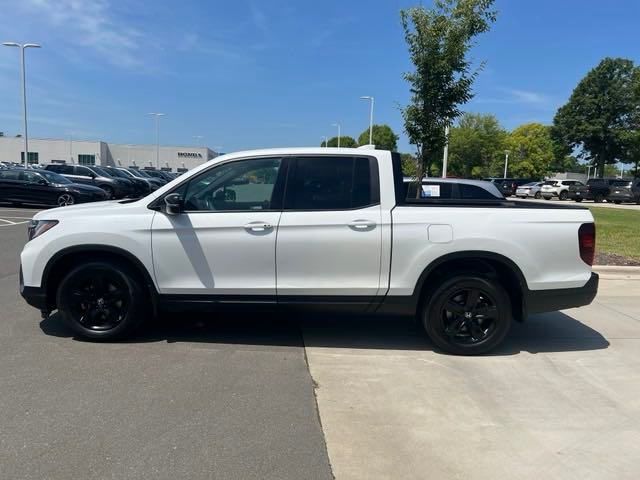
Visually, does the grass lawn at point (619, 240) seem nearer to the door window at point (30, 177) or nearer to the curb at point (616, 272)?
the curb at point (616, 272)

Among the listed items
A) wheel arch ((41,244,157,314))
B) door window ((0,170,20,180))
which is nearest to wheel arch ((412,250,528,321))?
wheel arch ((41,244,157,314))

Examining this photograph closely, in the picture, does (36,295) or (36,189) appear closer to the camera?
(36,295)

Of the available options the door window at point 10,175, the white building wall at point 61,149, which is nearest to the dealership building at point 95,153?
the white building wall at point 61,149

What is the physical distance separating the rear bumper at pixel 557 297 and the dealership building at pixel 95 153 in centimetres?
9135

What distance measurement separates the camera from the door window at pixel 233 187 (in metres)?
4.91

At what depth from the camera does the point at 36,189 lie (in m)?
18.7

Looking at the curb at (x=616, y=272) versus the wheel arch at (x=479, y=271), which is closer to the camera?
the wheel arch at (x=479, y=271)

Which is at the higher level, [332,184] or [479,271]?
[332,184]

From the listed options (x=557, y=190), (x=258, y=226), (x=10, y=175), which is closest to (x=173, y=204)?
(x=258, y=226)

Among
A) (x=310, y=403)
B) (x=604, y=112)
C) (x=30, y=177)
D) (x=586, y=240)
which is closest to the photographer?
(x=310, y=403)

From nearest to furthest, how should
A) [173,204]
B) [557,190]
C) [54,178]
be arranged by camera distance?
1. [173,204]
2. [54,178]
3. [557,190]

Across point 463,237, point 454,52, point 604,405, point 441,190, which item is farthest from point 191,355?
point 454,52

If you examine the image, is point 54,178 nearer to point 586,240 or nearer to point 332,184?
point 332,184

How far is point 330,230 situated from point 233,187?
1.03 m
